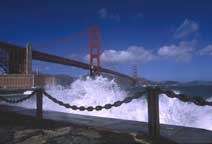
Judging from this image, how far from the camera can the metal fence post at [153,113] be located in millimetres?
2926

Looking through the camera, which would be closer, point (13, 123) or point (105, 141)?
point (105, 141)

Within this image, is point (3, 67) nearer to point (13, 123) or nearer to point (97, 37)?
point (97, 37)

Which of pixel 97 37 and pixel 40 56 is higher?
pixel 97 37

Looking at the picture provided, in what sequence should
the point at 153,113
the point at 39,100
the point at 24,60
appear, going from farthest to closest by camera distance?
the point at 24,60, the point at 39,100, the point at 153,113

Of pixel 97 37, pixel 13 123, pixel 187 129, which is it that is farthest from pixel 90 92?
pixel 97 37

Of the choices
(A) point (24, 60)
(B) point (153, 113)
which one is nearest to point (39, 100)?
(B) point (153, 113)

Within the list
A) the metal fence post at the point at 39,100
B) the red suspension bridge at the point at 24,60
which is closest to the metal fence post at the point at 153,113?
the metal fence post at the point at 39,100

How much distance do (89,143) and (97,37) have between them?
37.4 m

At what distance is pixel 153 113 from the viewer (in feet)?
9.71

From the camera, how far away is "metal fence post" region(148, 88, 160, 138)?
2.93 meters

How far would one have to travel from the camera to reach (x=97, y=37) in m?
39.4

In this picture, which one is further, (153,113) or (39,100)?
(39,100)

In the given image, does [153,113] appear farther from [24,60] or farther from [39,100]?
[24,60]

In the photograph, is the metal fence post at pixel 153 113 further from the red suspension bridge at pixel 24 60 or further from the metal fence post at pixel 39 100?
the red suspension bridge at pixel 24 60
